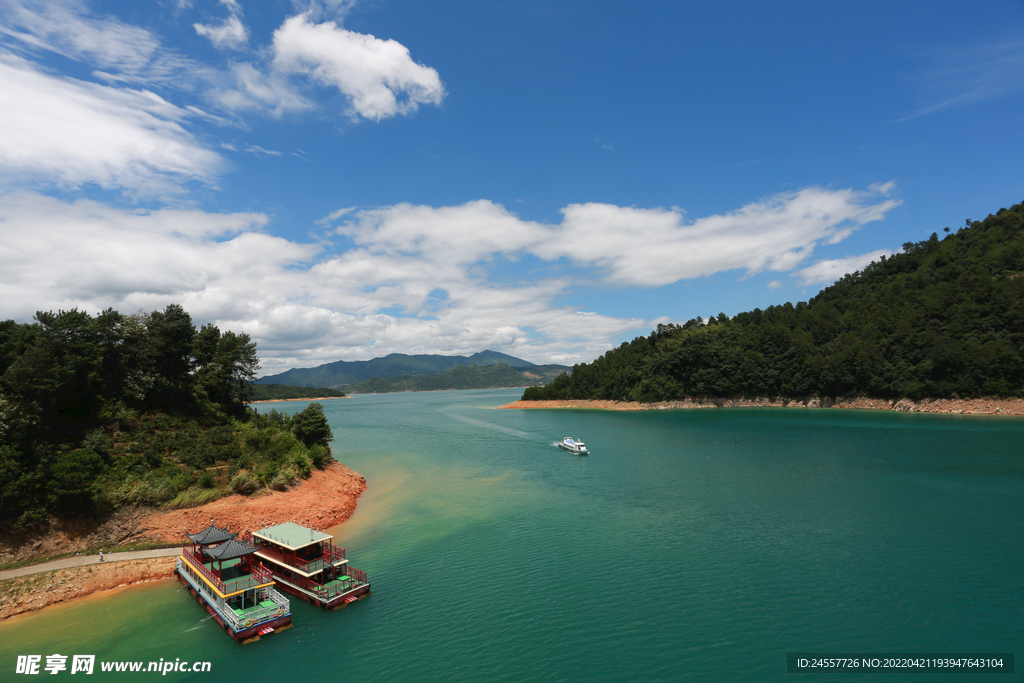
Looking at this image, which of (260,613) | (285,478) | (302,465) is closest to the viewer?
(260,613)

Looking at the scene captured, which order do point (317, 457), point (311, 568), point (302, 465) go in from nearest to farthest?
1. point (311, 568)
2. point (302, 465)
3. point (317, 457)

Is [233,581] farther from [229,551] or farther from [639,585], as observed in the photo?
[639,585]

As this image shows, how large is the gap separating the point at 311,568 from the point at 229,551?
12.9 feet

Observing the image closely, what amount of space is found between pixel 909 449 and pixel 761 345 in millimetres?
76513

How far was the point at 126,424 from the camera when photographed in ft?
122

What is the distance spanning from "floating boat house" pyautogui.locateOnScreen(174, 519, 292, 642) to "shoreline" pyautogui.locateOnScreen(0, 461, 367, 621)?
341 cm

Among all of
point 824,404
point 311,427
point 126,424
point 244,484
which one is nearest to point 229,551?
point 244,484

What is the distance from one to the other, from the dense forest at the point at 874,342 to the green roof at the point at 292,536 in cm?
11368

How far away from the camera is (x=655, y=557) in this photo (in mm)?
25312

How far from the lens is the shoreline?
70.7 ft

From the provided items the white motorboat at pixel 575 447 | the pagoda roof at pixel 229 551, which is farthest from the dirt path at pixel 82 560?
the white motorboat at pixel 575 447

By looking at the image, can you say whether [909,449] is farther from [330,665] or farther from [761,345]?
[761,345]

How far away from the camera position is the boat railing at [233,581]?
19609 mm

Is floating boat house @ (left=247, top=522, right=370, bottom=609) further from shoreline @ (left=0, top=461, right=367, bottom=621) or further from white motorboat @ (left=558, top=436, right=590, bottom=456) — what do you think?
white motorboat @ (left=558, top=436, right=590, bottom=456)
